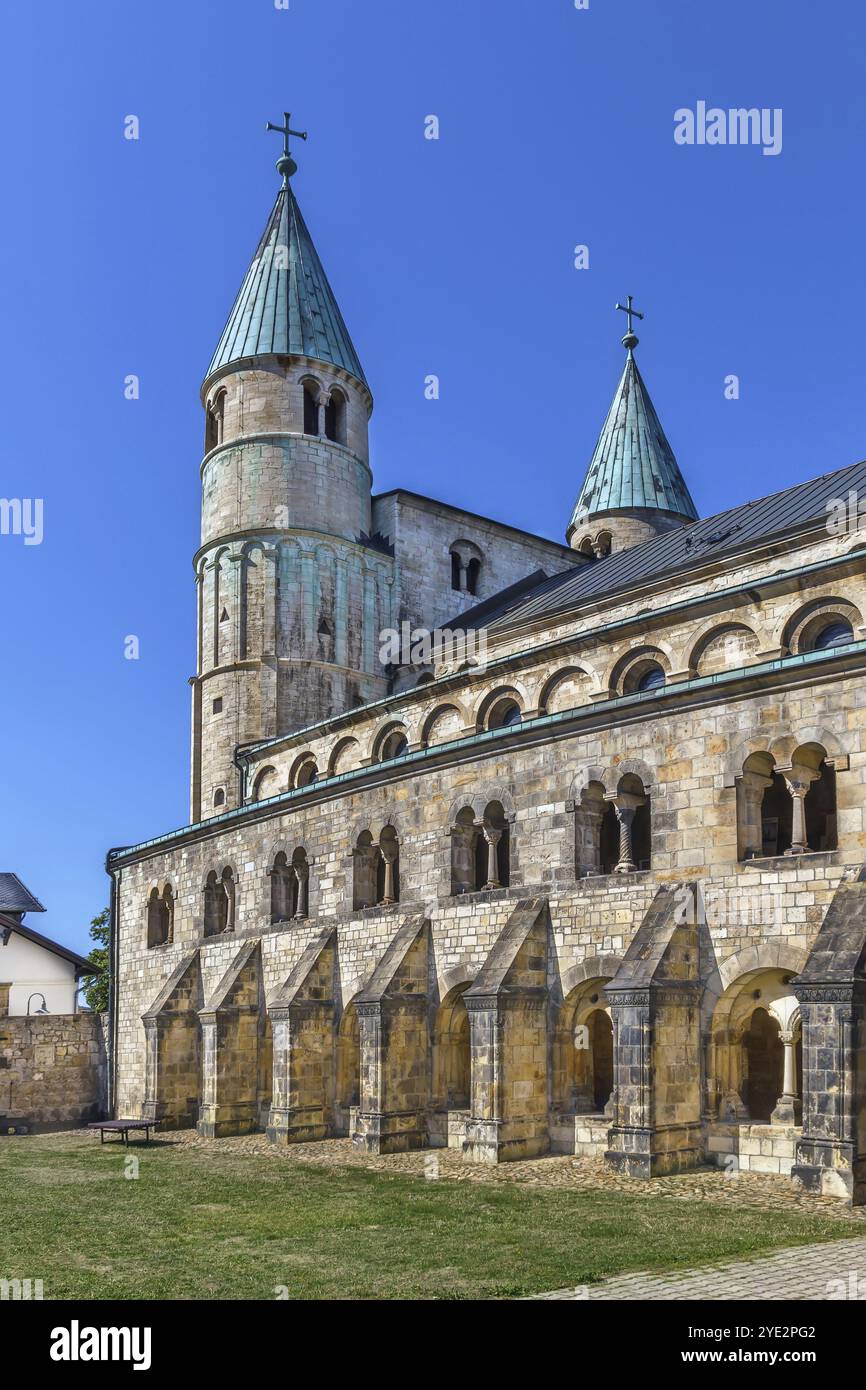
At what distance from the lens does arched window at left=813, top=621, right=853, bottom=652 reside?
89.1 feet

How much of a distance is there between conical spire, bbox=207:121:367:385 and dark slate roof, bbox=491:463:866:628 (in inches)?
529

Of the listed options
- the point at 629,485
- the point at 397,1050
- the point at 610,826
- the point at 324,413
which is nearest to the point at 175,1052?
the point at 397,1050

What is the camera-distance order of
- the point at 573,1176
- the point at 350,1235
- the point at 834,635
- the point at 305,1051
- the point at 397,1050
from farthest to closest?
1. the point at 305,1051
2. the point at 834,635
3. the point at 397,1050
4. the point at 573,1176
5. the point at 350,1235

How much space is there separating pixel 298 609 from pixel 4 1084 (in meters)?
17.7

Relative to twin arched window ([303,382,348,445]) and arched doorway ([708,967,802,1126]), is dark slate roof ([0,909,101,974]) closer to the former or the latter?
twin arched window ([303,382,348,445])

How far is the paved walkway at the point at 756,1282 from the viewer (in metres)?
11.0

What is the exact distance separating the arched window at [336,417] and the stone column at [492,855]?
2631 centimetres

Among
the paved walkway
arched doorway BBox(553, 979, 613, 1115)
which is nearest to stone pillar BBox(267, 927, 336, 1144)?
arched doorway BBox(553, 979, 613, 1115)

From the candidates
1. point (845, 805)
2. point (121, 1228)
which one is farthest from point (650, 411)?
point (121, 1228)

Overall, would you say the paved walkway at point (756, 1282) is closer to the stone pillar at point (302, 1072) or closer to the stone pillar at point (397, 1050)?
the stone pillar at point (397, 1050)

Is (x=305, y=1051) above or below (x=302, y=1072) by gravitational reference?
above

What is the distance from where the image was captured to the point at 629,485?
59.4m

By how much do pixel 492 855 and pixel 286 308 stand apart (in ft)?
95.7

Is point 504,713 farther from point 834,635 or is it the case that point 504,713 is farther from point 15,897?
point 15,897
